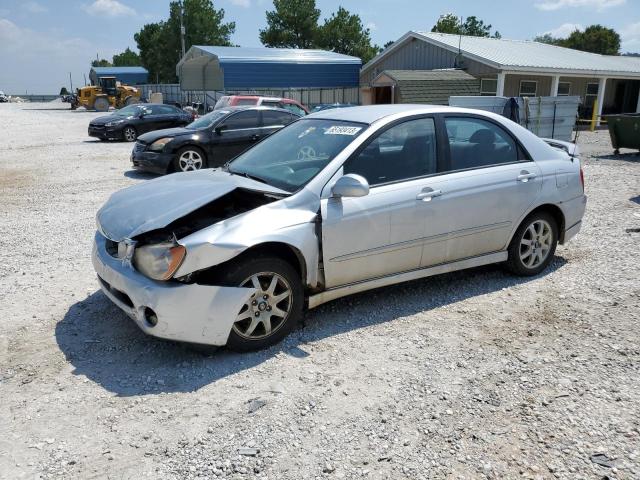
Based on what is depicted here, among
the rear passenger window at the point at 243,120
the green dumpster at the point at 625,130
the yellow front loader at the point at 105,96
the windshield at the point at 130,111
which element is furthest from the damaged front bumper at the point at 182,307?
the yellow front loader at the point at 105,96

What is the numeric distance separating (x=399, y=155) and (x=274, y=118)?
837 centimetres

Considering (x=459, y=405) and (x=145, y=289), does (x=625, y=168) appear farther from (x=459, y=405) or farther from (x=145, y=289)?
(x=145, y=289)

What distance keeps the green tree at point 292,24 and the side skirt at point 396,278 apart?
66779 mm

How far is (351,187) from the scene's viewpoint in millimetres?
3787

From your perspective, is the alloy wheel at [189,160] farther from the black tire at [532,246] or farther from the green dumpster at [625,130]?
the green dumpster at [625,130]

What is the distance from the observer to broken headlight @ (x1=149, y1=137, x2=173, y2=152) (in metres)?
11.1

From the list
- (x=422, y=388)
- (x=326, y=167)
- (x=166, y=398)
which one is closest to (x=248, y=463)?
Result: (x=166, y=398)

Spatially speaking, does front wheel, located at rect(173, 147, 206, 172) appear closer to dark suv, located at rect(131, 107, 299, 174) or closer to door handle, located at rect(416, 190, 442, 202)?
dark suv, located at rect(131, 107, 299, 174)

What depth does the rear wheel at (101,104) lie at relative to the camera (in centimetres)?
4381

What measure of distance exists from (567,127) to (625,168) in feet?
11.6

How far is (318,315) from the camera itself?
14.5ft

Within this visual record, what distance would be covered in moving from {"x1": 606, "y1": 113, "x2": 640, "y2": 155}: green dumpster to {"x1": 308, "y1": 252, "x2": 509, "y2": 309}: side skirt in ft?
40.5

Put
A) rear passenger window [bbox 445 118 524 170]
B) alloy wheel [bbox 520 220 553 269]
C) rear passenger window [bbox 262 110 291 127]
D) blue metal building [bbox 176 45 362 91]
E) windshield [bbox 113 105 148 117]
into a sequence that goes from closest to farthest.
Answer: rear passenger window [bbox 445 118 524 170]
alloy wheel [bbox 520 220 553 269]
rear passenger window [bbox 262 110 291 127]
windshield [bbox 113 105 148 117]
blue metal building [bbox 176 45 362 91]

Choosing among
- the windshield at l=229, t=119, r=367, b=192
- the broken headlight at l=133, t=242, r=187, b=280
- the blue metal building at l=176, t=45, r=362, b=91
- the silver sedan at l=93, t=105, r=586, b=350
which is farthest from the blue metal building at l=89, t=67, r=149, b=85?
the broken headlight at l=133, t=242, r=187, b=280
